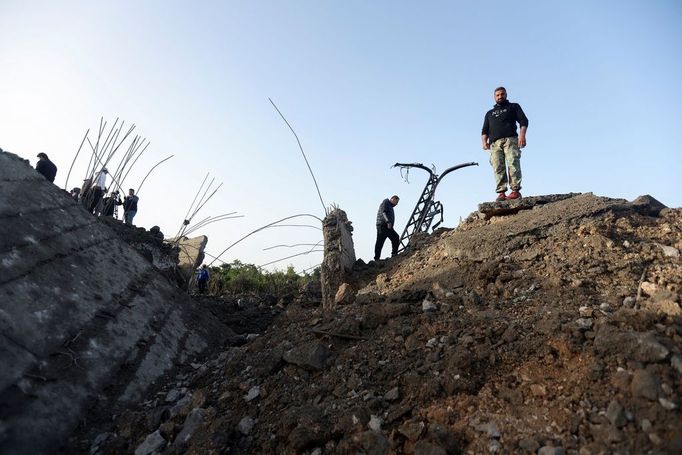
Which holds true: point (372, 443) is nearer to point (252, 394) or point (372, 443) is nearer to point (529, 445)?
point (529, 445)

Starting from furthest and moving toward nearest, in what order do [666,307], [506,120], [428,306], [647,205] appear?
1. [506,120]
2. [647,205]
3. [428,306]
4. [666,307]

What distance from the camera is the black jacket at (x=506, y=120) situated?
502cm

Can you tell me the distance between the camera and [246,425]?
7.53 ft

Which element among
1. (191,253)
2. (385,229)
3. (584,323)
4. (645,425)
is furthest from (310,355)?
(191,253)

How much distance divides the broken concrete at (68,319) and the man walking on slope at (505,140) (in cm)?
351

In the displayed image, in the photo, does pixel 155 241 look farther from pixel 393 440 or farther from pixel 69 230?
pixel 393 440

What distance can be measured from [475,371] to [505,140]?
3524mm

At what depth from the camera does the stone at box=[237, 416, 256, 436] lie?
7.43 ft

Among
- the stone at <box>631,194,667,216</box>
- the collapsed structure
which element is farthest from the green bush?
the stone at <box>631,194,667,216</box>

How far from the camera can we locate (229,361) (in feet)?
10.5

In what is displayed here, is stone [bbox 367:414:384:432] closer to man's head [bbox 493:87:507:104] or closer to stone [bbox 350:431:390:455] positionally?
stone [bbox 350:431:390:455]

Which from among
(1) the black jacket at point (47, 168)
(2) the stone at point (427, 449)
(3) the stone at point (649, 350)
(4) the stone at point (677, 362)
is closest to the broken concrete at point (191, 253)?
(1) the black jacket at point (47, 168)

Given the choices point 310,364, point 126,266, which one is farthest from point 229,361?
point 126,266

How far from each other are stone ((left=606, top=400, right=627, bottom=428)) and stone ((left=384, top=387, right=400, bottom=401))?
904 millimetres
